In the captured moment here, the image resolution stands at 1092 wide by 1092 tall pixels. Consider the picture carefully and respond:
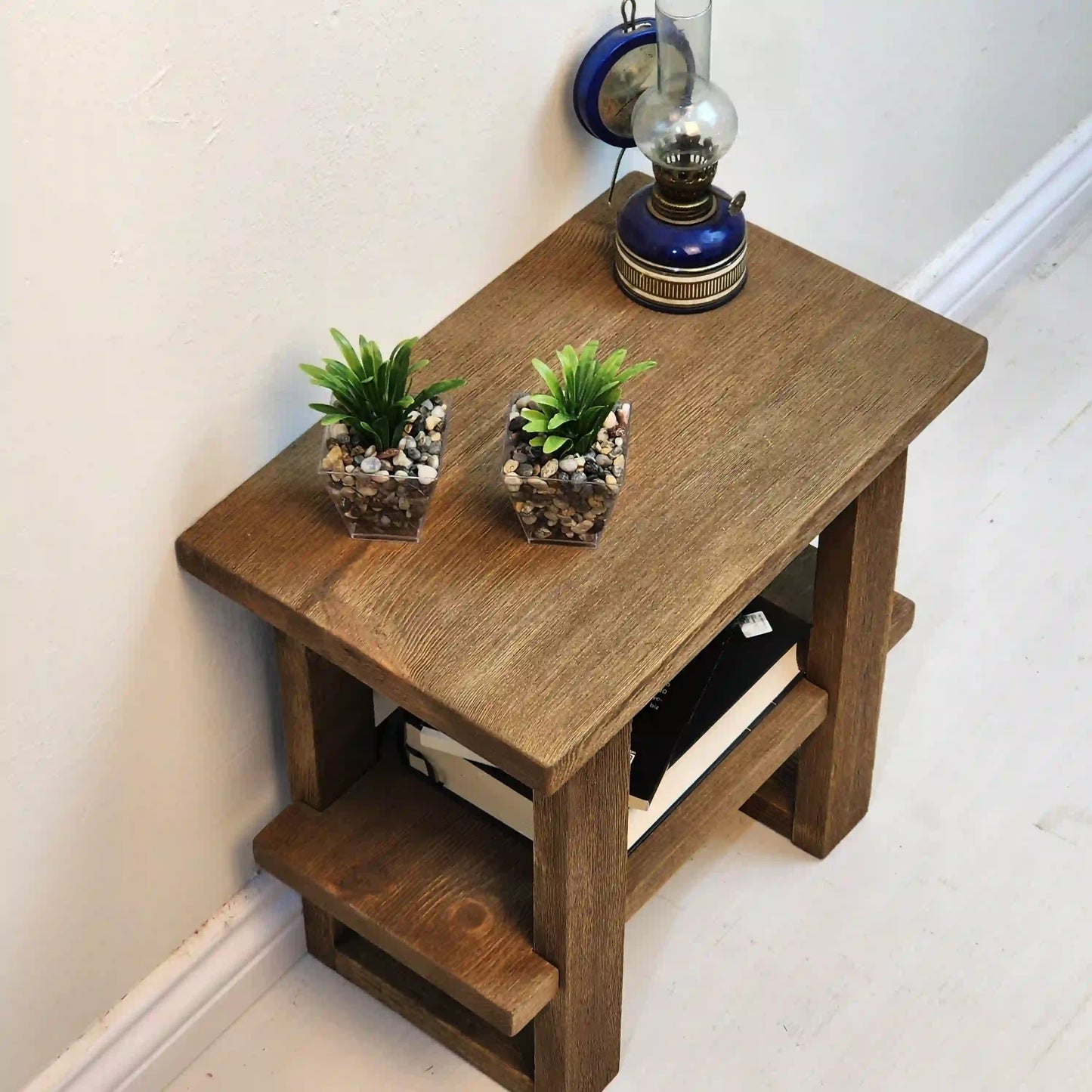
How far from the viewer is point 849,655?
1513 millimetres

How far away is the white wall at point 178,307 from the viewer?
1.03 meters

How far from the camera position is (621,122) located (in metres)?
1.44

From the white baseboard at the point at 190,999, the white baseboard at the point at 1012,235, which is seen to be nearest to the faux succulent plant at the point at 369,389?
the white baseboard at the point at 190,999

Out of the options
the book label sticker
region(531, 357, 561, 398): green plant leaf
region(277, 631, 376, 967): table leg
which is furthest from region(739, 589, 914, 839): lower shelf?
region(531, 357, 561, 398): green plant leaf

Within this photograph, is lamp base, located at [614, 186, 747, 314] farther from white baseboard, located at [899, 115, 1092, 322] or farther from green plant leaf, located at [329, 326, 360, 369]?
white baseboard, located at [899, 115, 1092, 322]

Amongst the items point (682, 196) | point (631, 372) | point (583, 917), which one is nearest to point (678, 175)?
point (682, 196)

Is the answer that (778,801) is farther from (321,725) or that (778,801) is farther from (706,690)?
(321,725)

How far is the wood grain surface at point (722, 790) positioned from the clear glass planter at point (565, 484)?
1.11 ft

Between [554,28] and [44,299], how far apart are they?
1.78ft

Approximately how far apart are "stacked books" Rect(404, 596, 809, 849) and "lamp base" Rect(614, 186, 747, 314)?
12.2 inches

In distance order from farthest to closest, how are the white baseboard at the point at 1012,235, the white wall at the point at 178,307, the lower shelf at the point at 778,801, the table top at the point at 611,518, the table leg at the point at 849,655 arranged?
the white baseboard at the point at 1012,235 → the lower shelf at the point at 778,801 → the table leg at the point at 849,655 → the table top at the point at 611,518 → the white wall at the point at 178,307

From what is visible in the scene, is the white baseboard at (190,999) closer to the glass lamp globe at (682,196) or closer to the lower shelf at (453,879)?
the lower shelf at (453,879)

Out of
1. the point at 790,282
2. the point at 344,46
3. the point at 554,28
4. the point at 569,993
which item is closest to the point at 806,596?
the point at 790,282

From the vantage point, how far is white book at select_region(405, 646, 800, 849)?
1.41m
